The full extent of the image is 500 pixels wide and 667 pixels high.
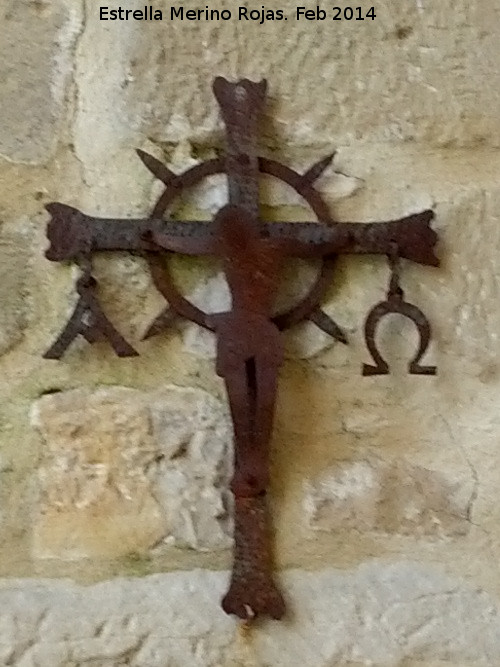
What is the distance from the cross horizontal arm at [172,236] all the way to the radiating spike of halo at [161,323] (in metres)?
0.05

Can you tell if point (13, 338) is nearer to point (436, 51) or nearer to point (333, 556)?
point (333, 556)

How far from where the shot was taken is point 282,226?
2.67 ft

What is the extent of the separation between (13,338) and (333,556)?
319mm

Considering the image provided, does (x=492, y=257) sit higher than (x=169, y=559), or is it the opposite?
(x=492, y=257)

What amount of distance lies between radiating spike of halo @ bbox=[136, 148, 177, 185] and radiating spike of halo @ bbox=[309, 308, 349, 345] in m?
0.16

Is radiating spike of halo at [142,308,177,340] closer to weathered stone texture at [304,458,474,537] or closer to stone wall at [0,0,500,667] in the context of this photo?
stone wall at [0,0,500,667]

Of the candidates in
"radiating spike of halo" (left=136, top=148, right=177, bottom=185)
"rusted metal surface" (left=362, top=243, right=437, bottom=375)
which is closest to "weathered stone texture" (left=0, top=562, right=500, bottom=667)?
"rusted metal surface" (left=362, top=243, right=437, bottom=375)

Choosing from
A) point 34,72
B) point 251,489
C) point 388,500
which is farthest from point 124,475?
point 34,72

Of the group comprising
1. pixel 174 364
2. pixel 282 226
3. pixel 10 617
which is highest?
pixel 282 226

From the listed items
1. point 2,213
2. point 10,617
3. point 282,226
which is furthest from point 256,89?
point 10,617

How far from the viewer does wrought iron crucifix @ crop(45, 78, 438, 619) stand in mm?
777

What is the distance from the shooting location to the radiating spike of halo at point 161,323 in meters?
0.81

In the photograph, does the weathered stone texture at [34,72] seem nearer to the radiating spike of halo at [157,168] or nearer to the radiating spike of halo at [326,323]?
the radiating spike of halo at [157,168]

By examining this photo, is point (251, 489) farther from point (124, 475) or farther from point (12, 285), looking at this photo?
point (12, 285)
